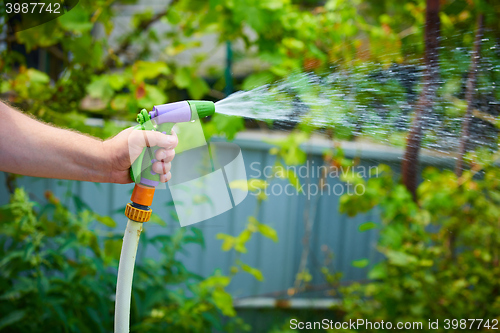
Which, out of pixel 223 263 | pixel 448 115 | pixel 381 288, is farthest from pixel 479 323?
pixel 223 263

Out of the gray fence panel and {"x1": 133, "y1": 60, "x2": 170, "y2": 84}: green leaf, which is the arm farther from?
the gray fence panel

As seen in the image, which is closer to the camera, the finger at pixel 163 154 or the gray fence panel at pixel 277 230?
the finger at pixel 163 154

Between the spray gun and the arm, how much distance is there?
20 millimetres

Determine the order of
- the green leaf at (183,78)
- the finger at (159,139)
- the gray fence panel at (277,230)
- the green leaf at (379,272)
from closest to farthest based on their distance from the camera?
1. the finger at (159,139)
2. the green leaf at (183,78)
3. the green leaf at (379,272)
4. the gray fence panel at (277,230)

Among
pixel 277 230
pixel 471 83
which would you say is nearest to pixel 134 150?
pixel 471 83

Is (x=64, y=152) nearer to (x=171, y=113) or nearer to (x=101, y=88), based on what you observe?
(x=171, y=113)

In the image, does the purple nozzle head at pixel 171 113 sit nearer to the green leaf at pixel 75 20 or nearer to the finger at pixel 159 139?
the finger at pixel 159 139

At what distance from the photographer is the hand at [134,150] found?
867 mm

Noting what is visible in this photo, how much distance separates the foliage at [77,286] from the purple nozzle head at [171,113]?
858mm

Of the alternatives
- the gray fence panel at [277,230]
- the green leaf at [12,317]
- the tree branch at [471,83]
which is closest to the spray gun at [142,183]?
the green leaf at [12,317]

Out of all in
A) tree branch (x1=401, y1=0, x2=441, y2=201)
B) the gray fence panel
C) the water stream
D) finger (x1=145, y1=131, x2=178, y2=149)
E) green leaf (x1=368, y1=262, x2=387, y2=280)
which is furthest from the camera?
the gray fence panel

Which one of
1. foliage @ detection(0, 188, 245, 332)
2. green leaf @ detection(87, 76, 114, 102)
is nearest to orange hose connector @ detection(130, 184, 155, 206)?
foliage @ detection(0, 188, 245, 332)

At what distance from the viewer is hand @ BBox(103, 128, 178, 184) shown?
87 centimetres

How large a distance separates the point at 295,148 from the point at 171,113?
111 centimetres
